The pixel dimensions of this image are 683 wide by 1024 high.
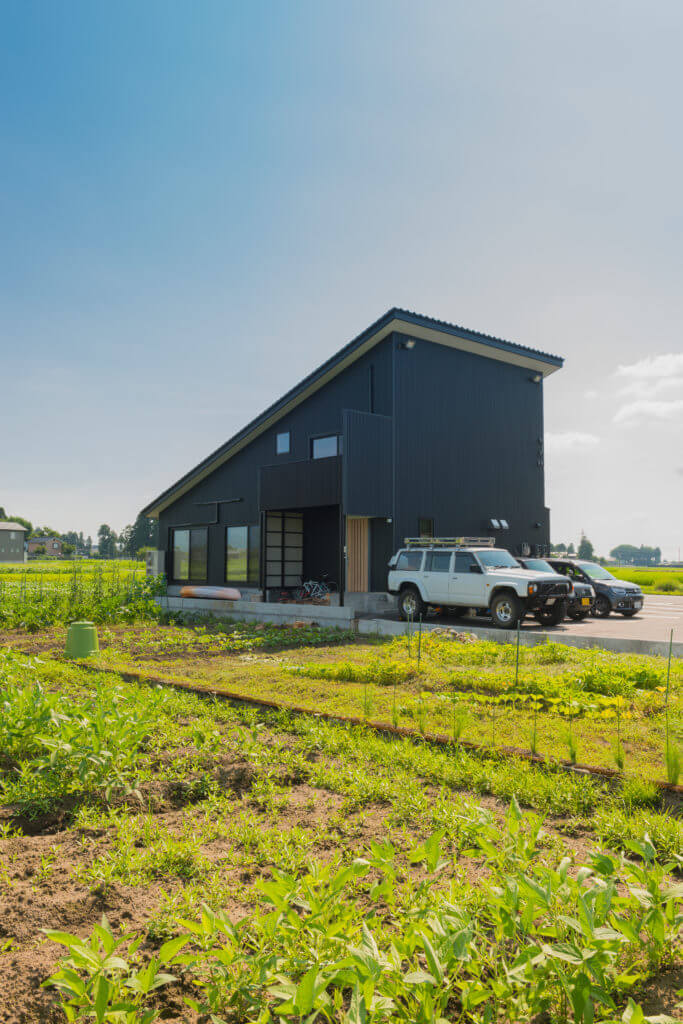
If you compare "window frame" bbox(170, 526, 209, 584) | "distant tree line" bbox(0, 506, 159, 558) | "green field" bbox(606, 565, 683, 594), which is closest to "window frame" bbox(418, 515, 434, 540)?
"window frame" bbox(170, 526, 209, 584)

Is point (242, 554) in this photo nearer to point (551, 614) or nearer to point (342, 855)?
point (551, 614)

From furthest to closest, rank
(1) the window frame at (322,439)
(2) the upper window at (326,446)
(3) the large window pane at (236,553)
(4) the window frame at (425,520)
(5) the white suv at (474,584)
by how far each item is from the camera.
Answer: (3) the large window pane at (236,553), (2) the upper window at (326,446), (1) the window frame at (322,439), (4) the window frame at (425,520), (5) the white suv at (474,584)

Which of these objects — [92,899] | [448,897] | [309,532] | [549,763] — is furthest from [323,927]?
[309,532]

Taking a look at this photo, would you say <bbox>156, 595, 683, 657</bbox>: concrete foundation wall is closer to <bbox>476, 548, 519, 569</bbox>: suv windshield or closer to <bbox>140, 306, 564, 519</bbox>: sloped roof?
<bbox>476, 548, 519, 569</bbox>: suv windshield

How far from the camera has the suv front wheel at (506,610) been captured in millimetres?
14789

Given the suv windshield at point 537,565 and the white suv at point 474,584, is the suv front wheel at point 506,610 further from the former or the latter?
the suv windshield at point 537,565

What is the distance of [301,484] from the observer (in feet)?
68.4

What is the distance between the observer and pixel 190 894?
3.05m

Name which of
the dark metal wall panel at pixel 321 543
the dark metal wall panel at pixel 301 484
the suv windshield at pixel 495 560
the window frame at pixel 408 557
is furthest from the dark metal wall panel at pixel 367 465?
the suv windshield at pixel 495 560

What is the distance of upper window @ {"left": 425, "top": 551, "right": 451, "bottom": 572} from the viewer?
16.3m

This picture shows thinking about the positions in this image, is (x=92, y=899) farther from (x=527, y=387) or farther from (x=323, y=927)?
(x=527, y=387)

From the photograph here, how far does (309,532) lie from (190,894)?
21008mm

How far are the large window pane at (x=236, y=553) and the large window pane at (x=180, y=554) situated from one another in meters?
3.03

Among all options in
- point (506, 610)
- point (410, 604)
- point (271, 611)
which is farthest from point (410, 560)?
point (271, 611)
